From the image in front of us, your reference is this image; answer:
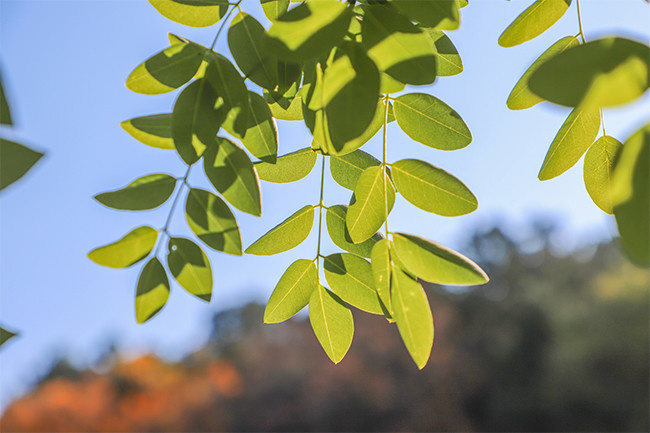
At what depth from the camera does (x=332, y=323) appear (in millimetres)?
701

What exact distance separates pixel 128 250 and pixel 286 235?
0.68 ft

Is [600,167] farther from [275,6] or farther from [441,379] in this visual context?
[441,379]

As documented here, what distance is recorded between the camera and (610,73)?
33 cm

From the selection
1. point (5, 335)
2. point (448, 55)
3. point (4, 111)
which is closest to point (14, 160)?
point (4, 111)

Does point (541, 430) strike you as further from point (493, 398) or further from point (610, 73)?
point (610, 73)

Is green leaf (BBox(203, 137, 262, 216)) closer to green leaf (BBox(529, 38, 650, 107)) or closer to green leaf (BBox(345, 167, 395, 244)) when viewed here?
green leaf (BBox(345, 167, 395, 244))

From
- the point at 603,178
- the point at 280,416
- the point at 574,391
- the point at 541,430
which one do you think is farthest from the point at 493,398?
the point at 603,178

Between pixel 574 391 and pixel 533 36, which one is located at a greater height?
pixel 533 36

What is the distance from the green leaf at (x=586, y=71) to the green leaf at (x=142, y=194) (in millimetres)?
466

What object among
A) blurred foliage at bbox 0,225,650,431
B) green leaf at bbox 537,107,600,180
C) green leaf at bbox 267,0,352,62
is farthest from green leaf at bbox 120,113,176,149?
blurred foliage at bbox 0,225,650,431

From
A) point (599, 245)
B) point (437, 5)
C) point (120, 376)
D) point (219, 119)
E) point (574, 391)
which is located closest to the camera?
point (437, 5)

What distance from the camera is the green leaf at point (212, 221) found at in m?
0.58

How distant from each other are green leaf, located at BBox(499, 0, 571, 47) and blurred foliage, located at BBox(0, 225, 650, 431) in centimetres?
1436

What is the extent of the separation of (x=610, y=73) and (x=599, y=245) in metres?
20.5
